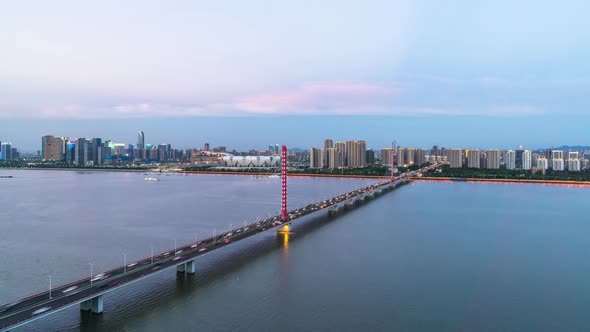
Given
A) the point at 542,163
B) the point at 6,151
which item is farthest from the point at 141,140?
the point at 542,163

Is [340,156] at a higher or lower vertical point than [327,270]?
higher

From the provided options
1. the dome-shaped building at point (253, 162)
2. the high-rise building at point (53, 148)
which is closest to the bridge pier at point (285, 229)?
the dome-shaped building at point (253, 162)

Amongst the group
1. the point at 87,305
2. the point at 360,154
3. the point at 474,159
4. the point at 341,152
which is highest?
the point at 341,152

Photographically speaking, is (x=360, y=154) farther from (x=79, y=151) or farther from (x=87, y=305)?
(x=87, y=305)

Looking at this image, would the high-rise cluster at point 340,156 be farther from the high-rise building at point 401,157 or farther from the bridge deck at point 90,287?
the bridge deck at point 90,287

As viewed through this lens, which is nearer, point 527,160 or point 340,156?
point 527,160

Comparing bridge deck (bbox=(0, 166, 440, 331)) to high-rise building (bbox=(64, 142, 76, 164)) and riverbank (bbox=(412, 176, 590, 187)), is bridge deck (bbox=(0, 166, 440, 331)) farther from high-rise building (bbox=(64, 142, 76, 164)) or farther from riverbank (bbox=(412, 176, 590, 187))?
high-rise building (bbox=(64, 142, 76, 164))

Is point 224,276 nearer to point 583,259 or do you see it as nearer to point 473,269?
point 473,269
